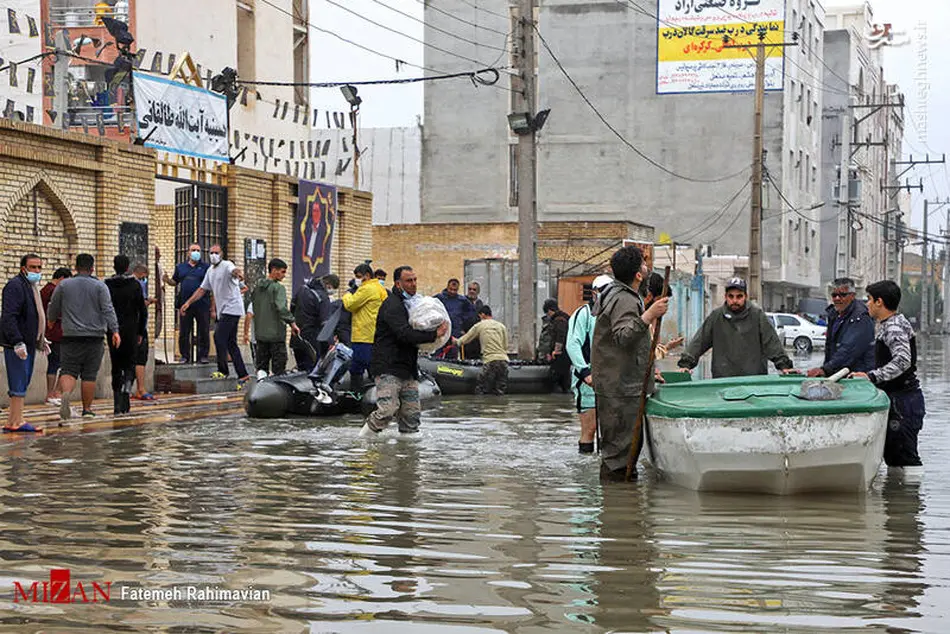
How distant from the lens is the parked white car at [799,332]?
152 ft

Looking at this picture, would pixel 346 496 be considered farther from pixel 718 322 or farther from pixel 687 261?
pixel 687 261

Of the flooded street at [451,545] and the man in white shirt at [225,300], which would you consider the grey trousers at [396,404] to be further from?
the man in white shirt at [225,300]

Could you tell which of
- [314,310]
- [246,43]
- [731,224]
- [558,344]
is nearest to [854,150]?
[731,224]

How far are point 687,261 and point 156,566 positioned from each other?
3873cm

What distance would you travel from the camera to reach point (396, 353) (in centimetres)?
1331

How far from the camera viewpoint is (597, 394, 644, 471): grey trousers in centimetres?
1009

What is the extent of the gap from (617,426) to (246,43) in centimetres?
3069

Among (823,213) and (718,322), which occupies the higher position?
(823,213)

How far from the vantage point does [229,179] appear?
23.8 m

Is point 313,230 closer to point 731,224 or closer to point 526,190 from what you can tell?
point 526,190

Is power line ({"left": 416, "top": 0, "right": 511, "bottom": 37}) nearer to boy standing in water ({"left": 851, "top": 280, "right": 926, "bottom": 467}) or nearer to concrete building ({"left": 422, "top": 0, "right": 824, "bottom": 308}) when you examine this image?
concrete building ({"left": 422, "top": 0, "right": 824, "bottom": 308})

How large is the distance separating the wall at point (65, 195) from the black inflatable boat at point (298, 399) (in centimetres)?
300

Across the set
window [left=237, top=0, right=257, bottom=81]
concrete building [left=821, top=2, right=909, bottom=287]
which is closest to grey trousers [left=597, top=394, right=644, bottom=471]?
window [left=237, top=0, right=257, bottom=81]

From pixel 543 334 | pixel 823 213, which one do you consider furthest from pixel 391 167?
pixel 543 334
